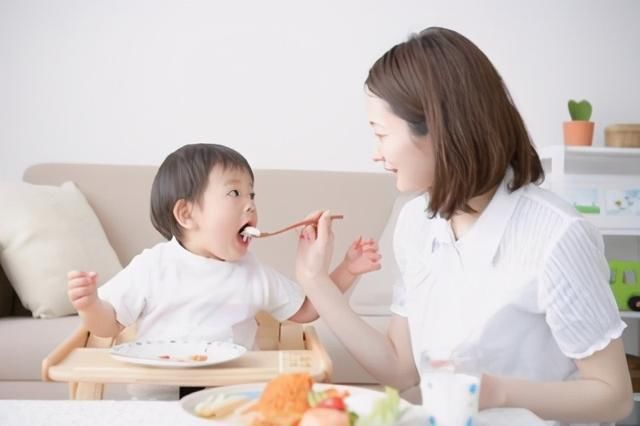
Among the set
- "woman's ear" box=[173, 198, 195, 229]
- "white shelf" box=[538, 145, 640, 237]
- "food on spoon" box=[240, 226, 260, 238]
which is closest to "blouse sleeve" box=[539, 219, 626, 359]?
"food on spoon" box=[240, 226, 260, 238]

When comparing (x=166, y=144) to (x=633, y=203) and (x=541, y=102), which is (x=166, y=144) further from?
(x=633, y=203)

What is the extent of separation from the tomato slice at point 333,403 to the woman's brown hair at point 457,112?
22.5 inches

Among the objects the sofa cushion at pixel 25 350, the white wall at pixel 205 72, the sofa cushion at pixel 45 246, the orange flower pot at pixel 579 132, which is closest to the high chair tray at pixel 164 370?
the sofa cushion at pixel 25 350

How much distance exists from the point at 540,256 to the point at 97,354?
2.38 ft

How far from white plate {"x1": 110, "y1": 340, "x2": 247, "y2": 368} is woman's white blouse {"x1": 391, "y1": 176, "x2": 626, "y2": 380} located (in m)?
0.32

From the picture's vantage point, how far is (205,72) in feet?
11.1

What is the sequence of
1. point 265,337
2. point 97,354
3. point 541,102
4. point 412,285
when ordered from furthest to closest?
point 541,102, point 265,337, point 412,285, point 97,354

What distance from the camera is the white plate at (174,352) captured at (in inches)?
46.8

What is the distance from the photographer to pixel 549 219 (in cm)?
127

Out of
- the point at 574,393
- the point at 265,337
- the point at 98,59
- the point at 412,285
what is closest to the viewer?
the point at 574,393

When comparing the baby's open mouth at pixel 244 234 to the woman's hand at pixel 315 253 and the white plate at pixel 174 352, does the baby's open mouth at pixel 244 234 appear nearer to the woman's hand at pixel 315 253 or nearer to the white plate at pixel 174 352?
the woman's hand at pixel 315 253

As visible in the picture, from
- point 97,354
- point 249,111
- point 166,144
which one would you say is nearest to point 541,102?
point 249,111

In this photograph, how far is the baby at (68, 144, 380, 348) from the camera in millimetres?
1581

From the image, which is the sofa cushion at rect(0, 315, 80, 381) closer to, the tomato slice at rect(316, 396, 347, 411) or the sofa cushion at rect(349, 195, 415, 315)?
the sofa cushion at rect(349, 195, 415, 315)
